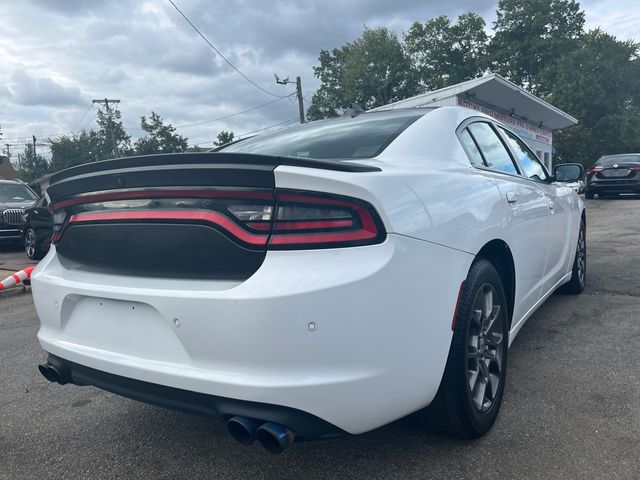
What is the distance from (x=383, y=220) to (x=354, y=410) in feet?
2.06

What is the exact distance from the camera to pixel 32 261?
955 cm

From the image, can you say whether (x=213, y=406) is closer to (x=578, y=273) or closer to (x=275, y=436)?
(x=275, y=436)

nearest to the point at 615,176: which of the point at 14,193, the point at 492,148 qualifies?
the point at 492,148

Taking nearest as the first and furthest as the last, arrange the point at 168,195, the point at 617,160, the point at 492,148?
the point at 168,195 → the point at 492,148 → the point at 617,160

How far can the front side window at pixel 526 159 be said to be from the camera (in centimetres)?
349

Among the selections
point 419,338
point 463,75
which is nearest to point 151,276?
point 419,338

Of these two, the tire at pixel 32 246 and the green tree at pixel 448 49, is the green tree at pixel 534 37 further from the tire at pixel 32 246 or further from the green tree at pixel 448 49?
the tire at pixel 32 246

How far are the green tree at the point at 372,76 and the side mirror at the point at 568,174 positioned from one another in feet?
134

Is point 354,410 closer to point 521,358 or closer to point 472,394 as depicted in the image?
point 472,394

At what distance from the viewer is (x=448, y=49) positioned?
46844 mm

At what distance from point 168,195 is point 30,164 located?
8120cm

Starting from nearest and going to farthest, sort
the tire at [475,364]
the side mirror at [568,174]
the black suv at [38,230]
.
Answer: the tire at [475,364], the side mirror at [568,174], the black suv at [38,230]

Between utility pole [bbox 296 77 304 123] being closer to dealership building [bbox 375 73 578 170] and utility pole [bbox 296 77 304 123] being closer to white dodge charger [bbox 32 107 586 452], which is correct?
dealership building [bbox 375 73 578 170]

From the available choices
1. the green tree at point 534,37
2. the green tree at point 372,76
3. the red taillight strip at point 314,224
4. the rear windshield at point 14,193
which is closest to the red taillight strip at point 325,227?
the red taillight strip at point 314,224
